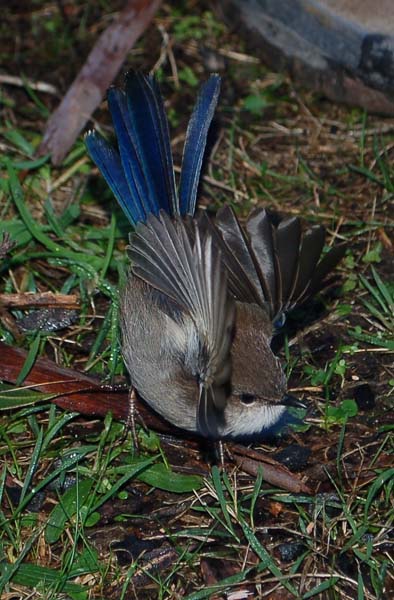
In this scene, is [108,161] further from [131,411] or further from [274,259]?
[131,411]

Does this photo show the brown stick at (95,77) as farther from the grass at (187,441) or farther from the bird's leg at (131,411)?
the bird's leg at (131,411)

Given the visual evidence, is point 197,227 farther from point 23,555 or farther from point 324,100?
point 324,100

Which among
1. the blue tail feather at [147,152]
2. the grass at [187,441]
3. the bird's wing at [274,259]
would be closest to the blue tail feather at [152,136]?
the blue tail feather at [147,152]

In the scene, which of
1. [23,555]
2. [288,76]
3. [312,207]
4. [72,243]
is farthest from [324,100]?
[23,555]

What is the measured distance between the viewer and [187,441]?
4.63 m

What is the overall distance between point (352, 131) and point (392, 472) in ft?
7.85

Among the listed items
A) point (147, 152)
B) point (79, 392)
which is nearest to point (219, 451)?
point (79, 392)

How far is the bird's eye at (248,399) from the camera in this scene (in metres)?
4.13

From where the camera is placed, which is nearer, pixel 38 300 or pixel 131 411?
pixel 131 411

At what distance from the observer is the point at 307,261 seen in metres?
4.32

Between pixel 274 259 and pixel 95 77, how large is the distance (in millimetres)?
2122

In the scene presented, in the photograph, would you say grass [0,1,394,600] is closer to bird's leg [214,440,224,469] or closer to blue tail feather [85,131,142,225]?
bird's leg [214,440,224,469]

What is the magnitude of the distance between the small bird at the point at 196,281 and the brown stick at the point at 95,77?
0.99 meters

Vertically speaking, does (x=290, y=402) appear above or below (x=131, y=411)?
above
